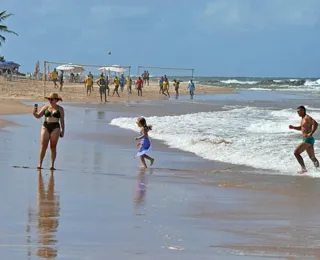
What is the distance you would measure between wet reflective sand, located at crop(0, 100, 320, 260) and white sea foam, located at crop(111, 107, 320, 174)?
108 centimetres

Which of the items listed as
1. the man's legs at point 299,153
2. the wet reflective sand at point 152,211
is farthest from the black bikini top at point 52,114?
the man's legs at point 299,153

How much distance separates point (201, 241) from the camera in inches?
239

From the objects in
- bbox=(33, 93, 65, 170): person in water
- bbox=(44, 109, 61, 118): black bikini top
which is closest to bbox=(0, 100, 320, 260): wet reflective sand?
bbox=(33, 93, 65, 170): person in water

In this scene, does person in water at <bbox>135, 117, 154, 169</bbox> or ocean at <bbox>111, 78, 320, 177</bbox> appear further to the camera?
ocean at <bbox>111, 78, 320, 177</bbox>

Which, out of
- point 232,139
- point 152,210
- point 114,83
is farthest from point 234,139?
point 114,83

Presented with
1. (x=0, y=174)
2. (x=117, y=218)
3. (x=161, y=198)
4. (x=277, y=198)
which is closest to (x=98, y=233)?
(x=117, y=218)

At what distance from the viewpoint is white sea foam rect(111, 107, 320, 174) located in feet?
44.3

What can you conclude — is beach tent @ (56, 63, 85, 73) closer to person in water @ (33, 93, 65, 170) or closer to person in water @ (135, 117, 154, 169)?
person in water @ (135, 117, 154, 169)

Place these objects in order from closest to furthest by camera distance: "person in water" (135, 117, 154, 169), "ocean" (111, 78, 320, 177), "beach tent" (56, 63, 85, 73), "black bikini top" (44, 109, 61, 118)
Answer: "black bikini top" (44, 109, 61, 118), "person in water" (135, 117, 154, 169), "ocean" (111, 78, 320, 177), "beach tent" (56, 63, 85, 73)

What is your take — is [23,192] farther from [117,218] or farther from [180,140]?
[180,140]

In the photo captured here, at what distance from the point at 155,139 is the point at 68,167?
640 cm

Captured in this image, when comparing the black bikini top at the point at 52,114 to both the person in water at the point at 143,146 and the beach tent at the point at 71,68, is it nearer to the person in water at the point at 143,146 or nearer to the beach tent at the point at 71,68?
the person in water at the point at 143,146

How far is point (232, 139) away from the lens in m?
17.1

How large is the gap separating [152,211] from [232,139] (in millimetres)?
9744
